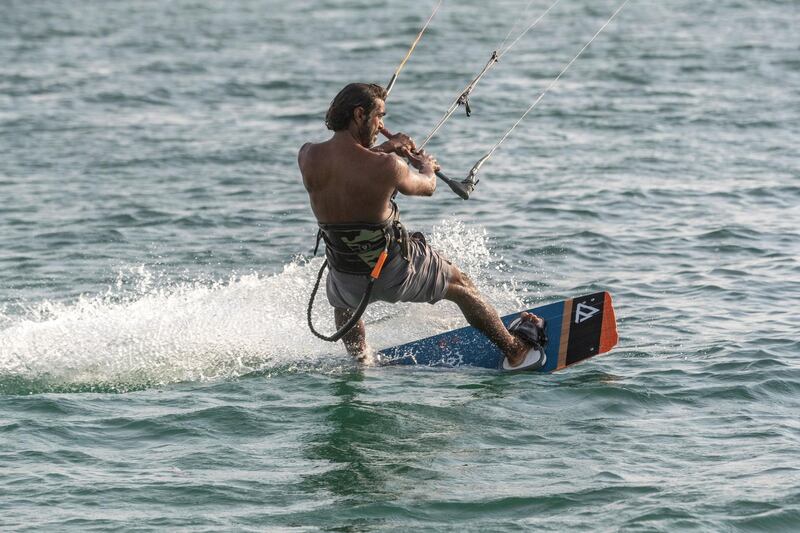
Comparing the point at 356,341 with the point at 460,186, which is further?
the point at 356,341

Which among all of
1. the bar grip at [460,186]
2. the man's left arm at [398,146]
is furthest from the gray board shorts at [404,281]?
the man's left arm at [398,146]

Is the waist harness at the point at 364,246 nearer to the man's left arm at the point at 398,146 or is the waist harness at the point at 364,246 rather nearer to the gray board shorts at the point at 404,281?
the gray board shorts at the point at 404,281

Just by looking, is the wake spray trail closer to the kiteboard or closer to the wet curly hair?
the kiteboard

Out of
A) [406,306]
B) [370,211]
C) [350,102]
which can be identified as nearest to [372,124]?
[350,102]

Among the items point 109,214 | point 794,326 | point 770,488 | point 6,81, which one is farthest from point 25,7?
point 770,488

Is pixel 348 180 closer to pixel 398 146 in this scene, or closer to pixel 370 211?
pixel 370 211

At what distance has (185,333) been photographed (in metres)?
10.0

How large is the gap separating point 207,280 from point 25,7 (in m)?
27.8

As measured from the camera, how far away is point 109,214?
15266 mm

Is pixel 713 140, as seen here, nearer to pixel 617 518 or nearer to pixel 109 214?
pixel 109 214

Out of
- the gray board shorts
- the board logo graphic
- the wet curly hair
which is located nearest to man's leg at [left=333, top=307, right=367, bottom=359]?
the gray board shorts

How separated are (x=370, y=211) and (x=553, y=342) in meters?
2.01

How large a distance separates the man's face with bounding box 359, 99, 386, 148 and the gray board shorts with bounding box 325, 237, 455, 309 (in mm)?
874

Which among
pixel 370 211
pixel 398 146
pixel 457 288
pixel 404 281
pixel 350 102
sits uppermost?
pixel 350 102
